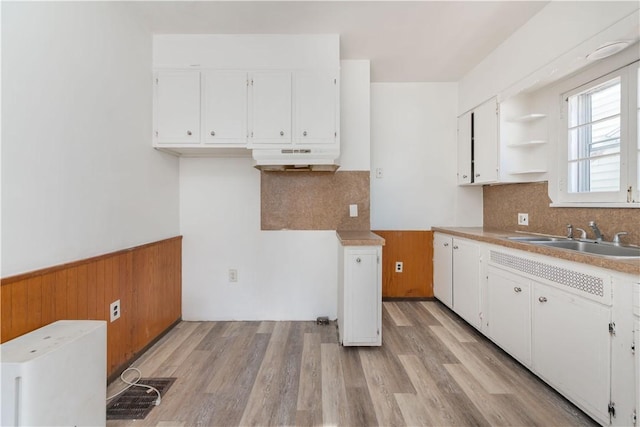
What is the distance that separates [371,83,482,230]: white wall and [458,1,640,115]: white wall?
1.90 ft

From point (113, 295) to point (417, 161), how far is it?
3.25 meters

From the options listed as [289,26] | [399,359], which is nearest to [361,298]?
[399,359]

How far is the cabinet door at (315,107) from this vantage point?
7.91ft

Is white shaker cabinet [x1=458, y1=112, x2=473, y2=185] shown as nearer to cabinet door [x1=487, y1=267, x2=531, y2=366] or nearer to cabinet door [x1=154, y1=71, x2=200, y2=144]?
cabinet door [x1=487, y1=267, x2=531, y2=366]

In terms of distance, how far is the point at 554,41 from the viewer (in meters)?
2.00

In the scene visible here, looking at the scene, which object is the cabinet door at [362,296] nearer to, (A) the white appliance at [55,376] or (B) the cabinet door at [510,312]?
(B) the cabinet door at [510,312]

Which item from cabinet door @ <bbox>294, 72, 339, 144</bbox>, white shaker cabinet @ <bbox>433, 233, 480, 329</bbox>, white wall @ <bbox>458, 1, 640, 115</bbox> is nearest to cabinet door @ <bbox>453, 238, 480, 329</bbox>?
white shaker cabinet @ <bbox>433, 233, 480, 329</bbox>

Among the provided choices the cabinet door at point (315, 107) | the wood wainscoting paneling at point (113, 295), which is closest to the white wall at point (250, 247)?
the wood wainscoting paneling at point (113, 295)

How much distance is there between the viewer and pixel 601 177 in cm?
192

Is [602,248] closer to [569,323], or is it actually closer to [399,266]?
[569,323]

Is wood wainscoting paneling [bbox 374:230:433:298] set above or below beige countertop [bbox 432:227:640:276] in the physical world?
below

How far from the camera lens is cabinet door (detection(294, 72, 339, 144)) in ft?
7.91

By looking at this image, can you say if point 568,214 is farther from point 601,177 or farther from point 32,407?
point 32,407

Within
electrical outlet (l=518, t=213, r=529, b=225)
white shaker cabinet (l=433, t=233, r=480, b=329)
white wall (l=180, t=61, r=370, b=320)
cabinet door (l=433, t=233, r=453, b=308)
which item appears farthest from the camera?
cabinet door (l=433, t=233, r=453, b=308)
